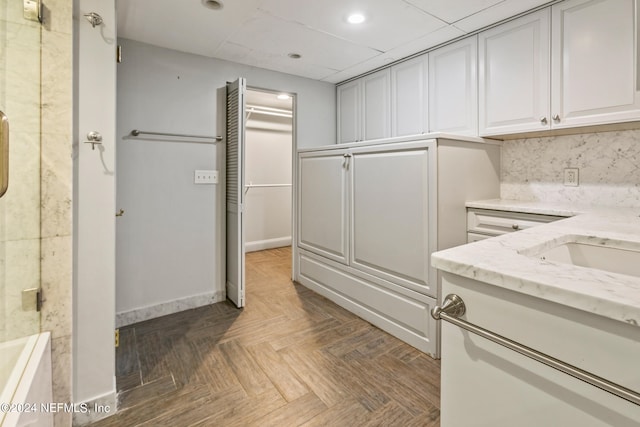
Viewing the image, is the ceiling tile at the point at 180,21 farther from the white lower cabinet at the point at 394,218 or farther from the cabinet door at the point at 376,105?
the cabinet door at the point at 376,105

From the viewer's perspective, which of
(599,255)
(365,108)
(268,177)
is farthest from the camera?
(268,177)

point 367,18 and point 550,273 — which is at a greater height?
point 367,18

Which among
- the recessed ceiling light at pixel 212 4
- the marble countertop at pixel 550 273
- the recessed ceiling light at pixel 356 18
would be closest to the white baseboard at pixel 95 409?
the marble countertop at pixel 550 273

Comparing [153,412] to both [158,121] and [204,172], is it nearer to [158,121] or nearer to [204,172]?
[204,172]

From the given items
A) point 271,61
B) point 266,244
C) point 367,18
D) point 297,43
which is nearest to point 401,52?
point 367,18

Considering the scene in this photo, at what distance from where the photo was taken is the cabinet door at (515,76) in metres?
2.02

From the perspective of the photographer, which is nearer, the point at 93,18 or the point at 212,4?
the point at 93,18

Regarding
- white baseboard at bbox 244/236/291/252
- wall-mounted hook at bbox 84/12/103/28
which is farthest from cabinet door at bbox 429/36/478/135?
white baseboard at bbox 244/236/291/252

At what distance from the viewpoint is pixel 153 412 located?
154cm

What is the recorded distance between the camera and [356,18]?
215 centimetres

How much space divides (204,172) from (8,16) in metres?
1.65

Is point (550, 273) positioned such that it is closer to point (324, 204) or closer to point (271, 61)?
point (324, 204)

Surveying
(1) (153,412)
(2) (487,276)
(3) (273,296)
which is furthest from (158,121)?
(2) (487,276)

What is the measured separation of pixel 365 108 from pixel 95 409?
3046 millimetres
